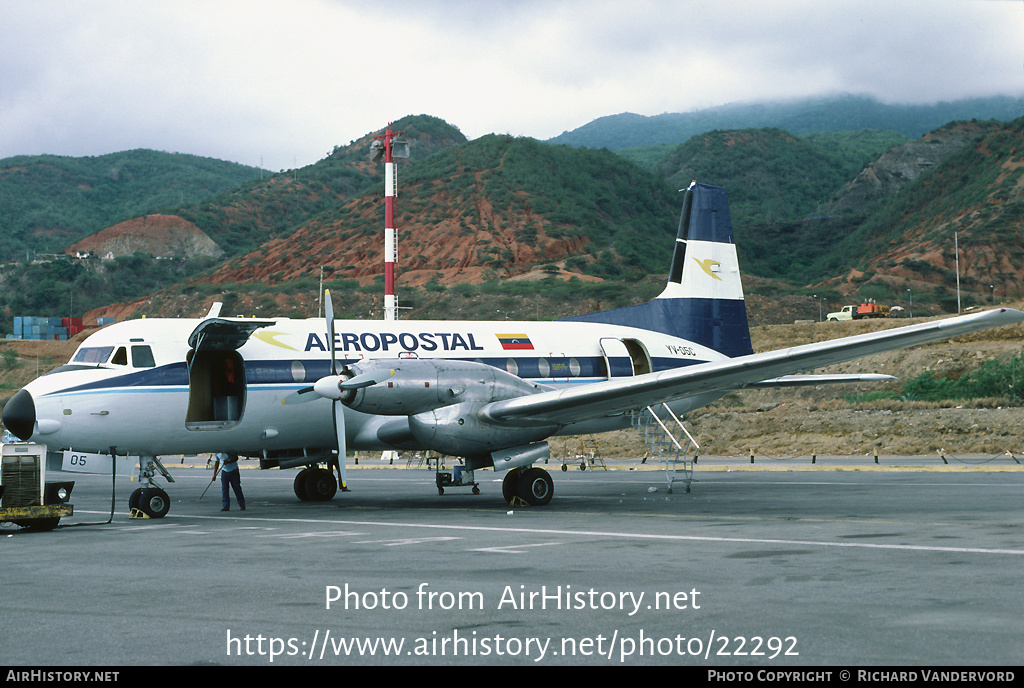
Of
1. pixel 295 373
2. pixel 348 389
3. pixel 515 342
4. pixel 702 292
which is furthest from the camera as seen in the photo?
pixel 702 292

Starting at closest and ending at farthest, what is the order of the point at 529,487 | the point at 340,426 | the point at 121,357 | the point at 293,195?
1. the point at 121,357
2. the point at 340,426
3. the point at 529,487
4. the point at 293,195

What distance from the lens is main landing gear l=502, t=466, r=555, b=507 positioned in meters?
18.4

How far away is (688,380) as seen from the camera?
1675 centimetres

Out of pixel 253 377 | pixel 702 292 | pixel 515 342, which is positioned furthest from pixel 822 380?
pixel 253 377

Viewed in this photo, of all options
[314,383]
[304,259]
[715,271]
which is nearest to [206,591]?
[314,383]

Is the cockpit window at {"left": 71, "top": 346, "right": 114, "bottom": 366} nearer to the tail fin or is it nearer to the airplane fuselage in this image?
the airplane fuselage

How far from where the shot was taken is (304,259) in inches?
4171

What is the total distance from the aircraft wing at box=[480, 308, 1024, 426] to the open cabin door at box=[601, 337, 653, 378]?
3.53 m

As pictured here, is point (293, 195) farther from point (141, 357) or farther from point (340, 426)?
point (340, 426)

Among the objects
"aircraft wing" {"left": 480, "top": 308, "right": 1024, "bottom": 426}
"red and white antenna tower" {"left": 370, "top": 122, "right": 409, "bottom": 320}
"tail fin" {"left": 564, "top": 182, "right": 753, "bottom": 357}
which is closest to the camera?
"aircraft wing" {"left": 480, "top": 308, "right": 1024, "bottom": 426}

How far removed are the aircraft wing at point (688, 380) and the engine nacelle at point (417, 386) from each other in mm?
407

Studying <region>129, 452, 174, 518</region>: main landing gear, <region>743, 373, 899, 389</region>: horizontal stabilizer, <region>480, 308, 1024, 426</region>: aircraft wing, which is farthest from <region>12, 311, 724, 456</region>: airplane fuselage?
<region>743, 373, 899, 389</region>: horizontal stabilizer

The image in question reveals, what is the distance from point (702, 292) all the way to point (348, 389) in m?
11.3

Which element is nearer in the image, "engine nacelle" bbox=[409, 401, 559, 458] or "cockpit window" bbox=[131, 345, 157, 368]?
"engine nacelle" bbox=[409, 401, 559, 458]
